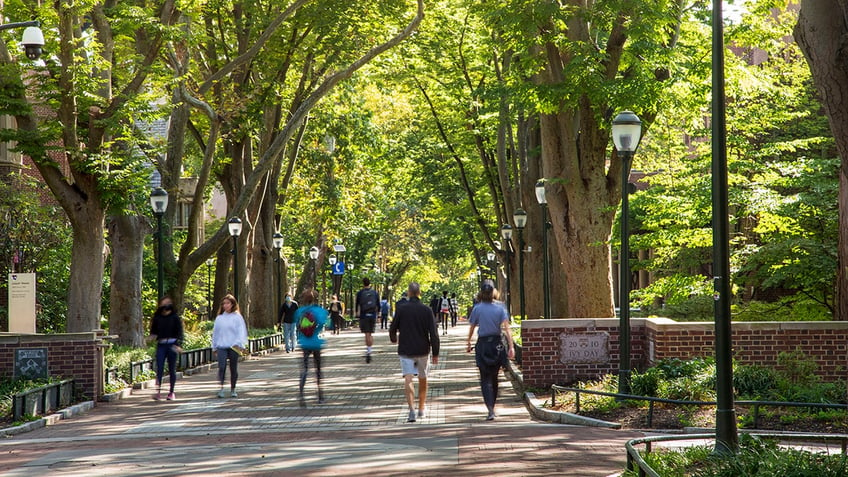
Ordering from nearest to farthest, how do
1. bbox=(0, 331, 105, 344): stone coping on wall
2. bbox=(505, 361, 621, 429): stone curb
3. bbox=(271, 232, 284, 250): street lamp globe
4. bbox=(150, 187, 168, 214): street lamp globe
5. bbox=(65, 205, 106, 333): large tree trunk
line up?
bbox=(505, 361, 621, 429): stone curb, bbox=(0, 331, 105, 344): stone coping on wall, bbox=(65, 205, 106, 333): large tree trunk, bbox=(150, 187, 168, 214): street lamp globe, bbox=(271, 232, 284, 250): street lamp globe

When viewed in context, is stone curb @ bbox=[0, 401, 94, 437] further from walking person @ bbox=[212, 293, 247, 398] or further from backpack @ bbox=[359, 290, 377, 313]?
backpack @ bbox=[359, 290, 377, 313]

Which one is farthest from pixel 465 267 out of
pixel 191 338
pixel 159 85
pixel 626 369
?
pixel 626 369

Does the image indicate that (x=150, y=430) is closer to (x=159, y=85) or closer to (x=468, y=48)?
(x=159, y=85)

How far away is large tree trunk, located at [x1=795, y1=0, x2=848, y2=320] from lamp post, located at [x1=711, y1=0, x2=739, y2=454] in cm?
76

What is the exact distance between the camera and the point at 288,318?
30.6 metres

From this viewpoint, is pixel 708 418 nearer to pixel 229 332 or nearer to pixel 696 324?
pixel 696 324

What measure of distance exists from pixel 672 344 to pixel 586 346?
1627 mm

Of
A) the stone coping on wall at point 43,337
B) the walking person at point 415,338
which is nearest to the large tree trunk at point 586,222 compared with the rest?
the walking person at point 415,338

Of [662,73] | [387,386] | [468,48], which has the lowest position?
[387,386]

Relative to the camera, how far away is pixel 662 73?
2016cm

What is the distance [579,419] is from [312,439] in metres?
3.48

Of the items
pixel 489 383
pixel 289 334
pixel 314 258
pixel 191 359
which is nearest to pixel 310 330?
pixel 489 383

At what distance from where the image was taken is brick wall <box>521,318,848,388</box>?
1603 centimetres

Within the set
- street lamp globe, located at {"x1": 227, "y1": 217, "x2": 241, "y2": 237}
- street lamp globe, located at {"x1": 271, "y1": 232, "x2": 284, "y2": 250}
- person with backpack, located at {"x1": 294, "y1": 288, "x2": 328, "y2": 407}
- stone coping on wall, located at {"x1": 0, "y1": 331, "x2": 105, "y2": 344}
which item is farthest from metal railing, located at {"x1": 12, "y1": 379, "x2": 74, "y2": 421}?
street lamp globe, located at {"x1": 271, "y1": 232, "x2": 284, "y2": 250}
